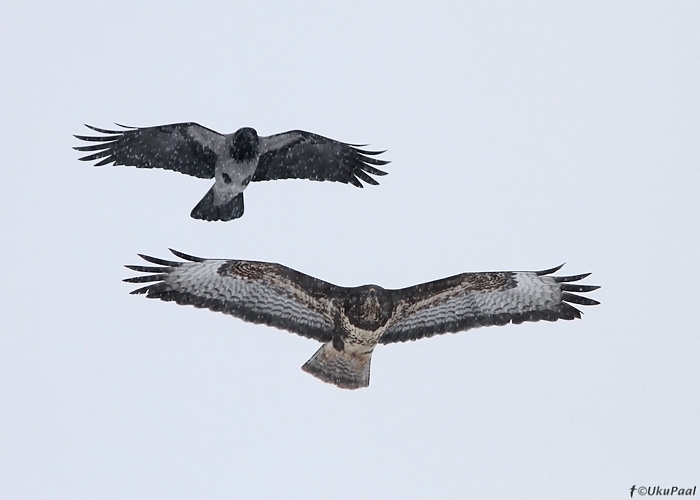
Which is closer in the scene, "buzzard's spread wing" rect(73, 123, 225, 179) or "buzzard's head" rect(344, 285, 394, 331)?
"buzzard's head" rect(344, 285, 394, 331)

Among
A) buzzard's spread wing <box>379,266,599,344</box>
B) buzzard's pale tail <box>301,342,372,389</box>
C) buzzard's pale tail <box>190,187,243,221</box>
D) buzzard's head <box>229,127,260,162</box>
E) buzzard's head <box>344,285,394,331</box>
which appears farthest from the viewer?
buzzard's pale tail <box>190,187,243,221</box>

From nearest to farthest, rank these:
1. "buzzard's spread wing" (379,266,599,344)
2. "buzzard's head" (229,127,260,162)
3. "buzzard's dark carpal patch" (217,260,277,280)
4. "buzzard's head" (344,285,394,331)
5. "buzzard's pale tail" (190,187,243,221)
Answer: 1. "buzzard's head" (344,285,394,331)
2. "buzzard's dark carpal patch" (217,260,277,280)
3. "buzzard's spread wing" (379,266,599,344)
4. "buzzard's head" (229,127,260,162)
5. "buzzard's pale tail" (190,187,243,221)

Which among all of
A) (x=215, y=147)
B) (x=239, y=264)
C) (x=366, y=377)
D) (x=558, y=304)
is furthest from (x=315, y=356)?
(x=215, y=147)

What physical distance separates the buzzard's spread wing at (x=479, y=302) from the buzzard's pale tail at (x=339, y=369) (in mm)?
430

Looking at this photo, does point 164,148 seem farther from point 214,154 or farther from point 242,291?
point 242,291

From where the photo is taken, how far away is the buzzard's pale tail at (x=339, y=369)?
10.7 meters

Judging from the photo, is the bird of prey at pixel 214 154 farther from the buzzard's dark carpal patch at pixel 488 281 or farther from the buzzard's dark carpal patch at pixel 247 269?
the buzzard's dark carpal patch at pixel 488 281

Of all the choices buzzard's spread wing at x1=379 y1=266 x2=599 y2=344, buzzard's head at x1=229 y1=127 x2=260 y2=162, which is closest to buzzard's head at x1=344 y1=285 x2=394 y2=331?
→ buzzard's spread wing at x1=379 y1=266 x2=599 y2=344

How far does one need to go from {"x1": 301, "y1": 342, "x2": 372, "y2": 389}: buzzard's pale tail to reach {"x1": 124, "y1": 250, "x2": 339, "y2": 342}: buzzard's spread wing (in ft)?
1.43

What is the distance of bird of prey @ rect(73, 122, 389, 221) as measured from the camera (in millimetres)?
13211

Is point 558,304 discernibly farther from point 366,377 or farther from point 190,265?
point 190,265

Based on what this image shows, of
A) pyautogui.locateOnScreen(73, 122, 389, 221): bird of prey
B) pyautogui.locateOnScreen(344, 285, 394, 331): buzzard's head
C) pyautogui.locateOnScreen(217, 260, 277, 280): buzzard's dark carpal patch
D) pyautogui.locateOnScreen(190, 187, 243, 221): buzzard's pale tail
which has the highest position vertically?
pyautogui.locateOnScreen(73, 122, 389, 221): bird of prey

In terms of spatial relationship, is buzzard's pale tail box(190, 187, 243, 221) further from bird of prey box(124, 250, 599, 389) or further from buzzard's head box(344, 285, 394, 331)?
buzzard's head box(344, 285, 394, 331)

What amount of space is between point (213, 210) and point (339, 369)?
342 cm
